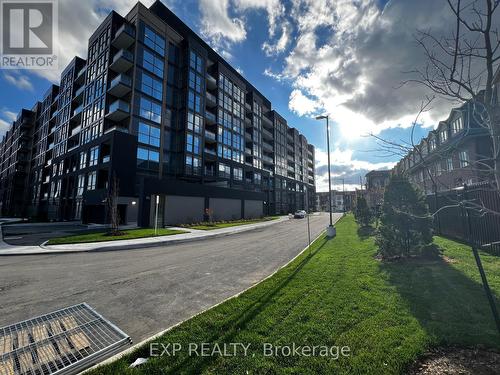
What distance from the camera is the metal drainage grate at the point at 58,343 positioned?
3.39 meters

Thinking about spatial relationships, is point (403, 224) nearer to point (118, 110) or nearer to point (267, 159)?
point (118, 110)

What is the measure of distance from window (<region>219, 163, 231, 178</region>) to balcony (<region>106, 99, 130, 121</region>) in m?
18.3

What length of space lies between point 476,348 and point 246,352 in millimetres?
3498

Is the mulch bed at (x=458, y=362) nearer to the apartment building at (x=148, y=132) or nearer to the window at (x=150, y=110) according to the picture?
the apartment building at (x=148, y=132)

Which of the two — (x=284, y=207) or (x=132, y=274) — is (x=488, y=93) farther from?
(x=284, y=207)

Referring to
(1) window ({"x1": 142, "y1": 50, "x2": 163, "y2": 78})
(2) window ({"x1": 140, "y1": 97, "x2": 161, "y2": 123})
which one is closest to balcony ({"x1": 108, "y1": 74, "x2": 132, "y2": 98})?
(2) window ({"x1": 140, "y1": 97, "x2": 161, "y2": 123})

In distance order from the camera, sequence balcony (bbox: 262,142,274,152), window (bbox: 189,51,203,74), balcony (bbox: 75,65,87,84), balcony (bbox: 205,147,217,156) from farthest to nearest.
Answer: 1. balcony (bbox: 262,142,274,152)
2. balcony (bbox: 205,147,217,156)
3. balcony (bbox: 75,65,87,84)
4. window (bbox: 189,51,203,74)

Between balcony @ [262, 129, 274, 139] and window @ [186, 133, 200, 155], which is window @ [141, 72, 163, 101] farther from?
balcony @ [262, 129, 274, 139]

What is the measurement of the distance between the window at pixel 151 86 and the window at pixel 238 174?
786 inches

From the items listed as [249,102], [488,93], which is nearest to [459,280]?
[488,93]

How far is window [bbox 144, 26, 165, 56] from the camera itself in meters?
34.4

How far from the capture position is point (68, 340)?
403 centimetres

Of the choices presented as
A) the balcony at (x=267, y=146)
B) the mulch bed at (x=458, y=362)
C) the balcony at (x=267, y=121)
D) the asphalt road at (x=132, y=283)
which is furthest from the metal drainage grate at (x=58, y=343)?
the balcony at (x=267, y=121)

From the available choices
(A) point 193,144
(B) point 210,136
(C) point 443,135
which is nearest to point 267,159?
(B) point 210,136
